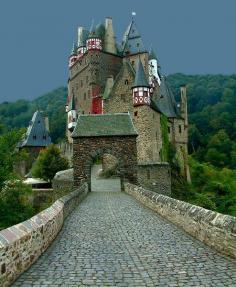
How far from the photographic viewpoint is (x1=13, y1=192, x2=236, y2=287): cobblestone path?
5.99 metres

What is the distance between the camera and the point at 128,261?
7.25 meters

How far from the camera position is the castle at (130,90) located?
46.4 meters

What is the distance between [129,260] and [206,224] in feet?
6.61

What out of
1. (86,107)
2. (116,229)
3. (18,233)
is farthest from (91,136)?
(86,107)

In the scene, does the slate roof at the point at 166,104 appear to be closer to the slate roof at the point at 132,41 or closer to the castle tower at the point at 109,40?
the slate roof at the point at 132,41

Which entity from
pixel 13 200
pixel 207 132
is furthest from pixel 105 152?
pixel 207 132

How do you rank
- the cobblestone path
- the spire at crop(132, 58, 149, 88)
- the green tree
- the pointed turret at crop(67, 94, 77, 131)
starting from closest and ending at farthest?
1. the cobblestone path
2. the spire at crop(132, 58, 149, 88)
3. the green tree
4. the pointed turret at crop(67, 94, 77, 131)

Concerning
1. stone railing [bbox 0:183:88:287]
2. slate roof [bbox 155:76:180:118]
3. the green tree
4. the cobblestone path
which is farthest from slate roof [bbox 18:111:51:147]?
stone railing [bbox 0:183:88:287]

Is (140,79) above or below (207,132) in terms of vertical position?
above

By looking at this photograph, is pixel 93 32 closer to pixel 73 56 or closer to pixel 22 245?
pixel 73 56

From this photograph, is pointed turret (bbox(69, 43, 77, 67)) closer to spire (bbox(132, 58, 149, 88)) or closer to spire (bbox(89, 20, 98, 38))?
spire (bbox(89, 20, 98, 38))

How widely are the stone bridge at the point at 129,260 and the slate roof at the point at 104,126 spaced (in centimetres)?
2050

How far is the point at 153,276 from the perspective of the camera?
6.21m

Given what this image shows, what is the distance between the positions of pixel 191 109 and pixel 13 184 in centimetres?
6505
